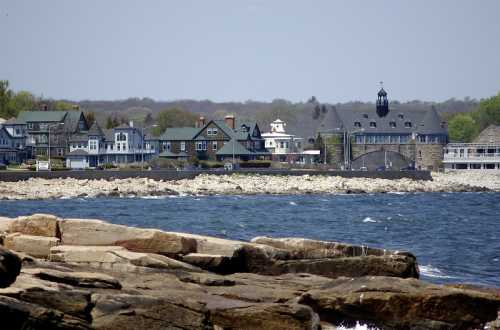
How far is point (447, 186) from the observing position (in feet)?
349

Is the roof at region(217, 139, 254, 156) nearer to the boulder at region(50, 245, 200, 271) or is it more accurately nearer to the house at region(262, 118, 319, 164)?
the house at region(262, 118, 319, 164)

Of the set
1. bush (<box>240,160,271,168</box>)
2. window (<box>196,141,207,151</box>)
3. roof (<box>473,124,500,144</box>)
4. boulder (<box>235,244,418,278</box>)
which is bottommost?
bush (<box>240,160,271,168</box>)

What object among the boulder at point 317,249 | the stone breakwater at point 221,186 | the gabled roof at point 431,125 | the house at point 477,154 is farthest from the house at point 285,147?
the boulder at point 317,249

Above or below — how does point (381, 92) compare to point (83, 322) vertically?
above

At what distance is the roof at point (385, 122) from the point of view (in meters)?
144

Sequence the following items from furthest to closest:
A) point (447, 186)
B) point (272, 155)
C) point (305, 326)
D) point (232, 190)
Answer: point (272, 155)
point (447, 186)
point (232, 190)
point (305, 326)

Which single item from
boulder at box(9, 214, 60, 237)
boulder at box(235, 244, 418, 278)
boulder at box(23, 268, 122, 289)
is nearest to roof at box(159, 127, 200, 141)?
boulder at box(235, 244, 418, 278)

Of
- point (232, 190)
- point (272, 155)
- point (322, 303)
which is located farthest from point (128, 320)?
point (272, 155)

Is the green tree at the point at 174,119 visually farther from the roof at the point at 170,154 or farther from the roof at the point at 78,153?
the roof at the point at 78,153

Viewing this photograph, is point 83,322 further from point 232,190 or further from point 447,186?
point 447,186

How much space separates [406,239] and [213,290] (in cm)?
2525

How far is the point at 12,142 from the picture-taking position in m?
128

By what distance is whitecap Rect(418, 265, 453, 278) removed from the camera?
30.9 meters

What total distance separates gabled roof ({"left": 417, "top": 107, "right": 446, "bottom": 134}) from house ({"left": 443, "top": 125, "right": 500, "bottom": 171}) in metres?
4.83
